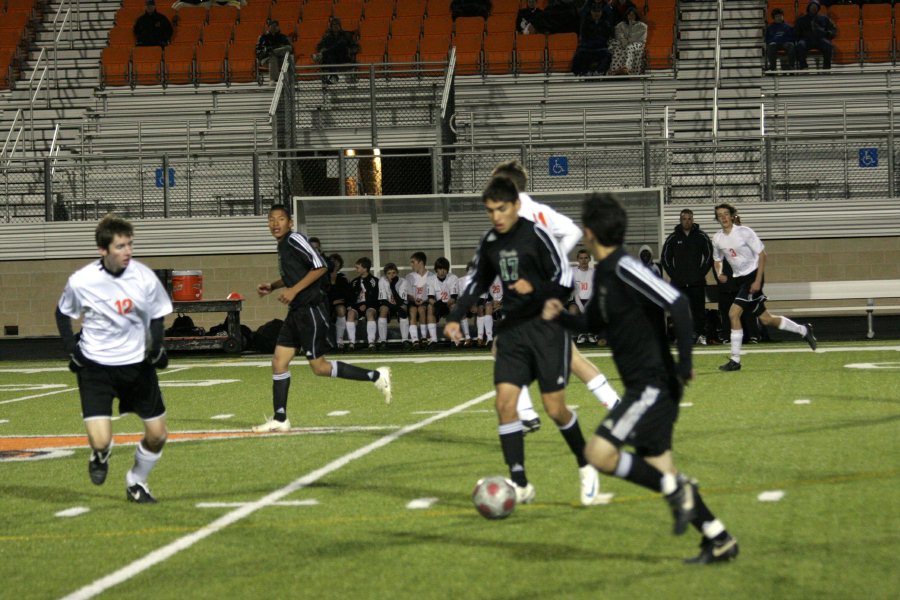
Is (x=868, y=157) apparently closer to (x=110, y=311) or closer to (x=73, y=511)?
(x=110, y=311)

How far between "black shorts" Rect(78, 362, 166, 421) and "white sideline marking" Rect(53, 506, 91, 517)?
554 mm

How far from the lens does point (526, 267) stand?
7.80 m

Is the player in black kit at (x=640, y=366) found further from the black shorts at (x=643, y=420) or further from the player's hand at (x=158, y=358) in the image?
the player's hand at (x=158, y=358)

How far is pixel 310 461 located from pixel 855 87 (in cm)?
2045

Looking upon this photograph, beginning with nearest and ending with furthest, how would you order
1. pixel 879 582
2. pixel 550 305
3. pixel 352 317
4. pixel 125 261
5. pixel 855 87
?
pixel 879 582
pixel 550 305
pixel 125 261
pixel 352 317
pixel 855 87

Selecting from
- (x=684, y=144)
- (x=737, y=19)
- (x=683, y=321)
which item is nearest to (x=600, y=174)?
(x=684, y=144)

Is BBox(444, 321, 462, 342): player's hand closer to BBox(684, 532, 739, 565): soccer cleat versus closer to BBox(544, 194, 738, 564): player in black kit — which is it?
BBox(544, 194, 738, 564): player in black kit

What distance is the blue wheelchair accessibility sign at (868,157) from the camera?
24406 millimetres

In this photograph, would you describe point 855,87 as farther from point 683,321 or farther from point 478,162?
point 683,321

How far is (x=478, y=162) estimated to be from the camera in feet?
82.7

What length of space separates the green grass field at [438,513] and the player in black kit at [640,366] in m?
0.38

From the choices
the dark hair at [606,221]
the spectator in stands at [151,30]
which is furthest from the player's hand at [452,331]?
the spectator in stands at [151,30]

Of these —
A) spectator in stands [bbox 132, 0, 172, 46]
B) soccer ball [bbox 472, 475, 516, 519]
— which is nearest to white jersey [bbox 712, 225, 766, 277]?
soccer ball [bbox 472, 475, 516, 519]

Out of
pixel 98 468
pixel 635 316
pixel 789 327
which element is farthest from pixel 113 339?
pixel 789 327
